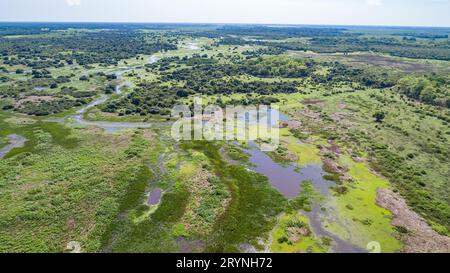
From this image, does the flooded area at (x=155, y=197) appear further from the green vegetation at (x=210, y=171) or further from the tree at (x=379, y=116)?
the tree at (x=379, y=116)

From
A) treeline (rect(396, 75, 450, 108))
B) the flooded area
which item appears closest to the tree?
treeline (rect(396, 75, 450, 108))

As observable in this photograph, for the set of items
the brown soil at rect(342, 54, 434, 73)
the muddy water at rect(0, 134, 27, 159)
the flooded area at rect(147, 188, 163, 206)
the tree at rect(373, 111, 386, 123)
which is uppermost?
the brown soil at rect(342, 54, 434, 73)

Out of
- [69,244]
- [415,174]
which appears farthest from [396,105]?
[69,244]

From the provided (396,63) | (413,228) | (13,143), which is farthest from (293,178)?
(396,63)

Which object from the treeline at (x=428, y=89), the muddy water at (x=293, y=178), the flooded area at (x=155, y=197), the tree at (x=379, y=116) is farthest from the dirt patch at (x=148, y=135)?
the treeline at (x=428, y=89)

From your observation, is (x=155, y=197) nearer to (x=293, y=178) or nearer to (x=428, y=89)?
(x=293, y=178)

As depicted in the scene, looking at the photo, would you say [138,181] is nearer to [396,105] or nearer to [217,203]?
[217,203]

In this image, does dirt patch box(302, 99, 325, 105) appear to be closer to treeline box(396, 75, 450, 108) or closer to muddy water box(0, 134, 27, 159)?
treeline box(396, 75, 450, 108)
